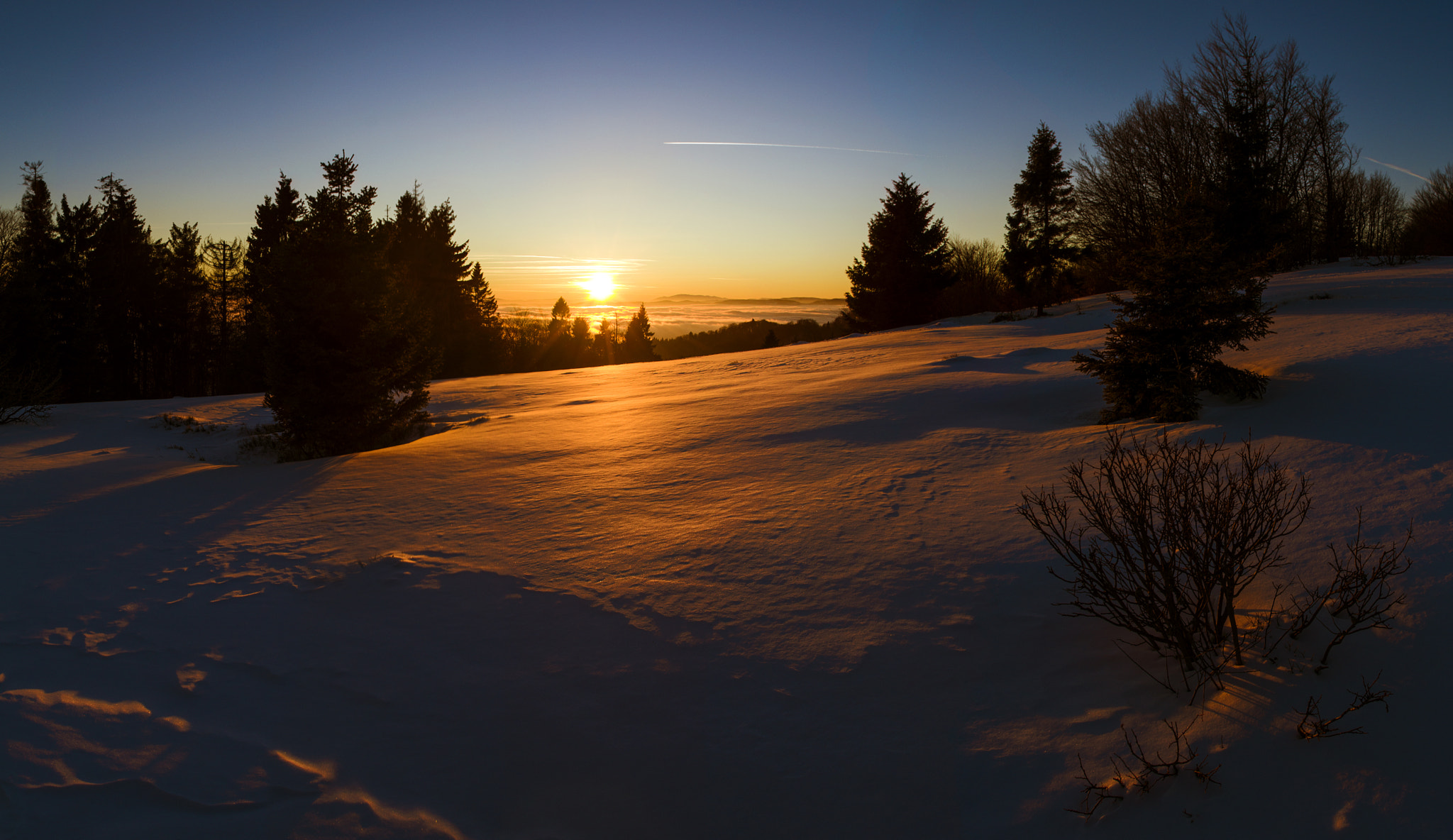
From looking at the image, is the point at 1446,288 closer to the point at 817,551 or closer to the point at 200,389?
the point at 817,551

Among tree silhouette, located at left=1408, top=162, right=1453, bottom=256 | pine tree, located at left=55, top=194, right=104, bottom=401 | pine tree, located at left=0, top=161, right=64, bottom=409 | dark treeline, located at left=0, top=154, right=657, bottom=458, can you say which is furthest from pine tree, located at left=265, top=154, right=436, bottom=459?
tree silhouette, located at left=1408, top=162, right=1453, bottom=256

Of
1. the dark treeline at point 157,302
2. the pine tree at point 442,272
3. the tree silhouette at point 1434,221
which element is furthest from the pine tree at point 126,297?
the tree silhouette at point 1434,221

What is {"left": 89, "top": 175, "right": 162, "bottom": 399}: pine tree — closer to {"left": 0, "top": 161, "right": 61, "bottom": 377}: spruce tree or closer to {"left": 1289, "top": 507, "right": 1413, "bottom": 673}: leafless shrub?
{"left": 0, "top": 161, "right": 61, "bottom": 377}: spruce tree

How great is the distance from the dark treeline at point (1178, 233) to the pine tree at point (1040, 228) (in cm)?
Result: 8

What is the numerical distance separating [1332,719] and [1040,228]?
3473 centimetres

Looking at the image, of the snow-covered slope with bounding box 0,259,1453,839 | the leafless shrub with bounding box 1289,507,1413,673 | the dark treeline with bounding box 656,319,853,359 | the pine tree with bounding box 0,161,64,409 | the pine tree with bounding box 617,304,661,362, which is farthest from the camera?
the dark treeline with bounding box 656,319,853,359

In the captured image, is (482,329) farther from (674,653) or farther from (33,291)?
(674,653)

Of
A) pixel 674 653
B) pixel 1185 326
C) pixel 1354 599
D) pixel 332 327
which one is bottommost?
pixel 674 653

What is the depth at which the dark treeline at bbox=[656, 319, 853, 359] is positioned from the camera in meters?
60.0

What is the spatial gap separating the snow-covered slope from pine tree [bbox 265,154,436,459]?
2.28 m

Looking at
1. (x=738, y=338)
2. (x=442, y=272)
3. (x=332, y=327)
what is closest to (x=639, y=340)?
(x=738, y=338)

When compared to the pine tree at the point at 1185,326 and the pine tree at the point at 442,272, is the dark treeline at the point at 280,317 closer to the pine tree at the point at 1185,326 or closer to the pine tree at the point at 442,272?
the pine tree at the point at 442,272

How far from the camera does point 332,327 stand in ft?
29.8

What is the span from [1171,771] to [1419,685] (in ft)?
3.66
